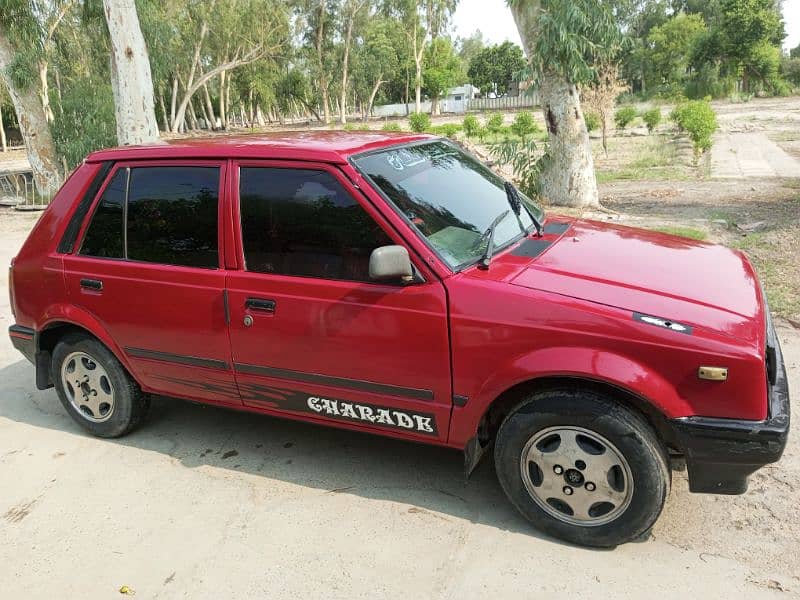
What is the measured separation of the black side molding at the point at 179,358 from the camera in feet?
12.2

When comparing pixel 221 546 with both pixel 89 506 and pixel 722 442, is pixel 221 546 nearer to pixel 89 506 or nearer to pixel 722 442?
pixel 89 506

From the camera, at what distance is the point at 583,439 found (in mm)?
2953

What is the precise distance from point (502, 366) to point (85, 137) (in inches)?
688

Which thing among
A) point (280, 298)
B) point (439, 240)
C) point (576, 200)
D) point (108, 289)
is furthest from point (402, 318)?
point (576, 200)

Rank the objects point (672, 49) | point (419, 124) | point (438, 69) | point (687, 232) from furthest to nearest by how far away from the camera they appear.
A: point (438, 69)
point (672, 49)
point (419, 124)
point (687, 232)

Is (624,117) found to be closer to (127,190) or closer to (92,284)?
(127,190)

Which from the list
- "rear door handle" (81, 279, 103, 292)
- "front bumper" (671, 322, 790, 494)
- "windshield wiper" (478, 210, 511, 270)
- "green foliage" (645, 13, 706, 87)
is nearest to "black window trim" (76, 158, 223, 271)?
"rear door handle" (81, 279, 103, 292)

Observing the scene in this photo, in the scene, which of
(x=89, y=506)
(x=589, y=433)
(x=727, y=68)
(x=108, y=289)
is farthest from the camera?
(x=727, y=68)

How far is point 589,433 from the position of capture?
2914 millimetres

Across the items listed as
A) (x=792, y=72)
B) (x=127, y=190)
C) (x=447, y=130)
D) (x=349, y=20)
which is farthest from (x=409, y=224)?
(x=792, y=72)

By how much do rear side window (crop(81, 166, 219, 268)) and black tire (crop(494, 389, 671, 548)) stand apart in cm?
182

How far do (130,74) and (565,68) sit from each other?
8.23 metres

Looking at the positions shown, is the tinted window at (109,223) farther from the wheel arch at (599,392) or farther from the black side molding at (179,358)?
the wheel arch at (599,392)

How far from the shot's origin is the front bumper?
2.67 meters
